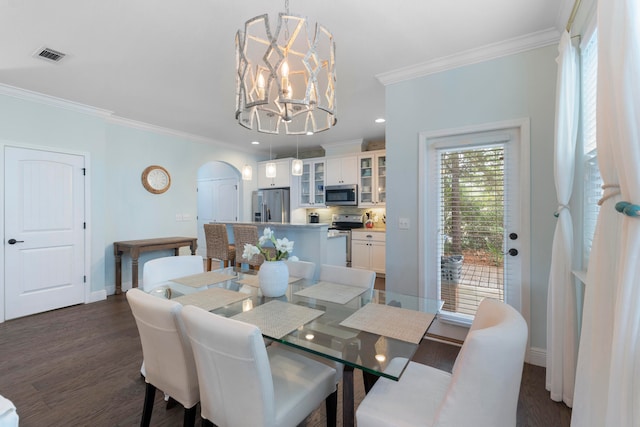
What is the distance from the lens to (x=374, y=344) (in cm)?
129

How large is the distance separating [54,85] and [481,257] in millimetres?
4754

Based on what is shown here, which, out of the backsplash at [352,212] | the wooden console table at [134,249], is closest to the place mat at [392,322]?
the wooden console table at [134,249]

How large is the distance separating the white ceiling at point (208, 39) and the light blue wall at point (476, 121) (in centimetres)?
15

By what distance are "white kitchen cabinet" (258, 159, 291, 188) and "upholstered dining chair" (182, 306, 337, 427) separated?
535 centimetres

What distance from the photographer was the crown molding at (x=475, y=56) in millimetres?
2283

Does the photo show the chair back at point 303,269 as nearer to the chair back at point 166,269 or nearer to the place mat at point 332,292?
the place mat at point 332,292

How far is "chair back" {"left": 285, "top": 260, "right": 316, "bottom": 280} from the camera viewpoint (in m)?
2.52

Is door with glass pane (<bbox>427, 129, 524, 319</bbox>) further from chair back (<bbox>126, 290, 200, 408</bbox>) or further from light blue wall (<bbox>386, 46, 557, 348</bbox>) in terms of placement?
chair back (<bbox>126, 290, 200, 408</bbox>)

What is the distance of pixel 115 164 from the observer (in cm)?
435

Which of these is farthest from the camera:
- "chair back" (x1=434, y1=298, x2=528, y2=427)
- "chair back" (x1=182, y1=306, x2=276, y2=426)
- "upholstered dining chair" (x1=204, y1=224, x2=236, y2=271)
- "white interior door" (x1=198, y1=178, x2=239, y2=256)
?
"white interior door" (x1=198, y1=178, x2=239, y2=256)

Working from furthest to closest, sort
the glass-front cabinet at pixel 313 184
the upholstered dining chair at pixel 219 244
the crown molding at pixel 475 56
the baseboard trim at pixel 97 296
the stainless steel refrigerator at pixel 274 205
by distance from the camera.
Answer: the stainless steel refrigerator at pixel 274 205, the glass-front cabinet at pixel 313 184, the upholstered dining chair at pixel 219 244, the baseboard trim at pixel 97 296, the crown molding at pixel 475 56

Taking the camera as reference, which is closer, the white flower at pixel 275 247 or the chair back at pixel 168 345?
the chair back at pixel 168 345

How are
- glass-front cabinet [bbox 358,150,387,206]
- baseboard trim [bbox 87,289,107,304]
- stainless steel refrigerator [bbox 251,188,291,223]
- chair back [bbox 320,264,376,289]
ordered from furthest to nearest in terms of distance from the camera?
stainless steel refrigerator [bbox 251,188,291,223] < glass-front cabinet [bbox 358,150,387,206] < baseboard trim [bbox 87,289,107,304] < chair back [bbox 320,264,376,289]

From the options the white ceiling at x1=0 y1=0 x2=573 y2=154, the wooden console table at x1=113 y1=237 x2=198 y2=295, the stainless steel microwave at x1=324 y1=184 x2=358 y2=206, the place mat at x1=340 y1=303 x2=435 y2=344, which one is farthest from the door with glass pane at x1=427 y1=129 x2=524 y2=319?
the wooden console table at x1=113 y1=237 x2=198 y2=295
